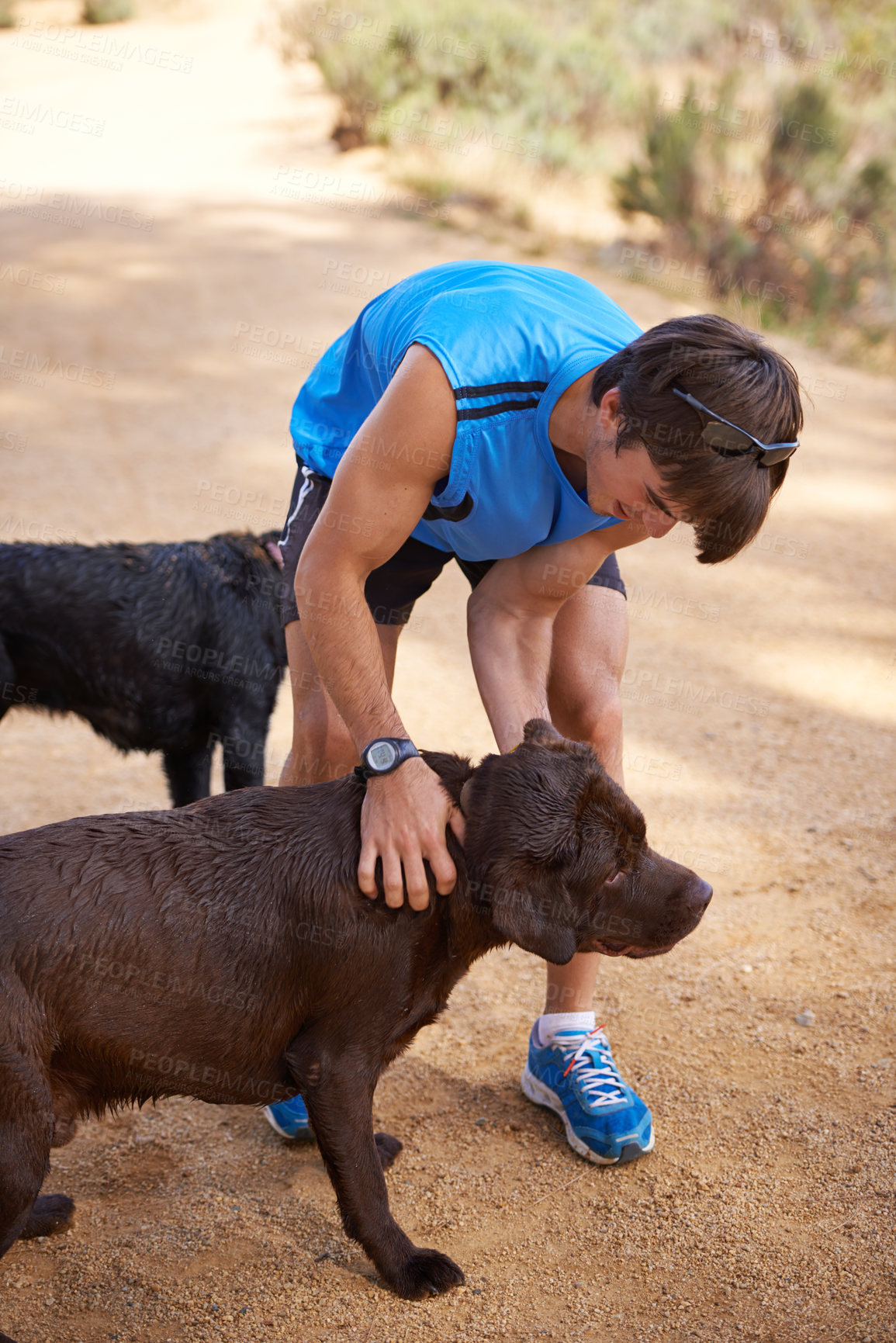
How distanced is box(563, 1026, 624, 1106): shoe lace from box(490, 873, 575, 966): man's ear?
2.65 feet

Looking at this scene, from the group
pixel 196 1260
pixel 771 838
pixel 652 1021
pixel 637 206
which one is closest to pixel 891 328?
pixel 637 206

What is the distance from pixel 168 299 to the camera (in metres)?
11.9

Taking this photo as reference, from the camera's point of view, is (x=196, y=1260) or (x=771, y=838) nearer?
(x=196, y=1260)

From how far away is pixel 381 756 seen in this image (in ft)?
8.14

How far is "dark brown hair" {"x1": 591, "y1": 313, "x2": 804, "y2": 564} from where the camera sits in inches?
89.0

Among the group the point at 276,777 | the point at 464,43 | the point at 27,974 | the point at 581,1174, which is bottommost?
the point at 276,777

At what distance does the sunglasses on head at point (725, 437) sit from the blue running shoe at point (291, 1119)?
2.14m

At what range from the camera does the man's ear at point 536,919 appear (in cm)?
240

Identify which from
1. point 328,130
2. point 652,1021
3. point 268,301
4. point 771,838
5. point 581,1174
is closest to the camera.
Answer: point 581,1174

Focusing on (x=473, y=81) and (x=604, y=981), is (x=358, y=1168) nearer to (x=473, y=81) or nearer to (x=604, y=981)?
(x=604, y=981)

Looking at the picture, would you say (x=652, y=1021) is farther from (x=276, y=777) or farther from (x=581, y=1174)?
(x=276, y=777)

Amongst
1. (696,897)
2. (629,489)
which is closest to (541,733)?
(696,897)

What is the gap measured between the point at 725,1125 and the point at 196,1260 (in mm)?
1496

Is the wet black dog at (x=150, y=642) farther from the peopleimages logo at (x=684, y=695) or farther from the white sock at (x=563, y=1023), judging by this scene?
the peopleimages logo at (x=684, y=695)
